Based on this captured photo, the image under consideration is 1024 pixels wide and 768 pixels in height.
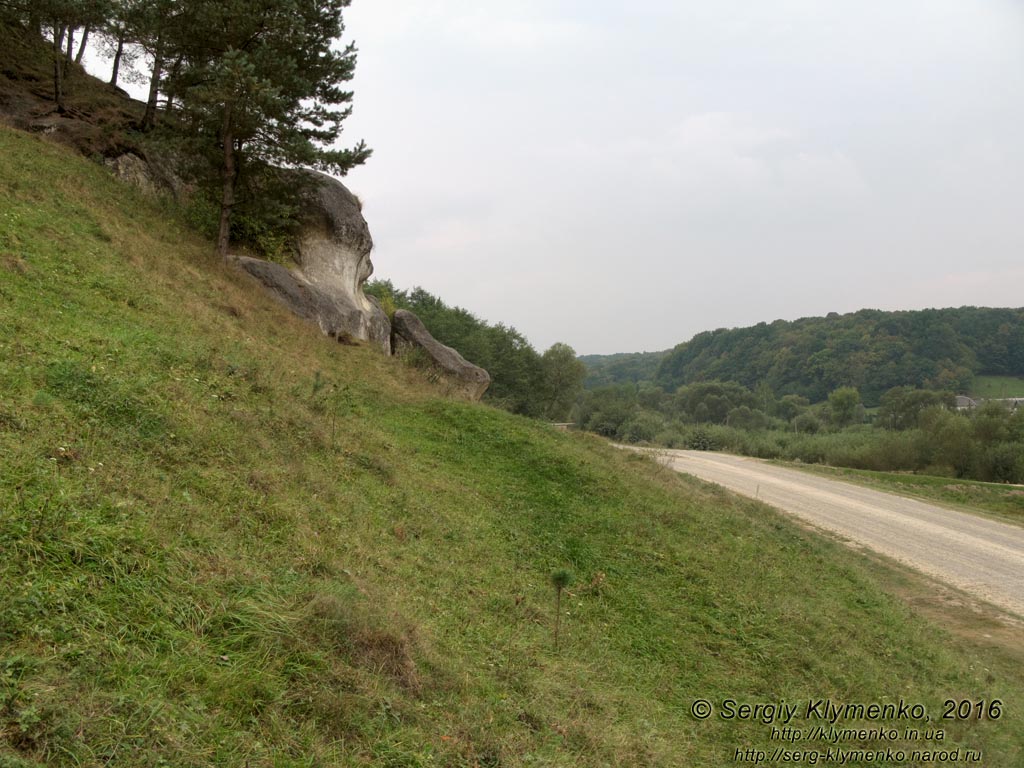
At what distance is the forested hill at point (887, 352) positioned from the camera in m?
81.5

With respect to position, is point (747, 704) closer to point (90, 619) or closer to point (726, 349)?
point (90, 619)

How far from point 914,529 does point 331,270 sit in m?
19.9

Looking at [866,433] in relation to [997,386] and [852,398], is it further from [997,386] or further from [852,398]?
[997,386]

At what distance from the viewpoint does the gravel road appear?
12.7m

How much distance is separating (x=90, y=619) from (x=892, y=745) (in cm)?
680

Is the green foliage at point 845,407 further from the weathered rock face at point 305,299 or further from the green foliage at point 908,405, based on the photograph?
the weathered rock face at point 305,299

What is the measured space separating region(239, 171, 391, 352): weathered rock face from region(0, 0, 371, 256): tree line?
1474 millimetres

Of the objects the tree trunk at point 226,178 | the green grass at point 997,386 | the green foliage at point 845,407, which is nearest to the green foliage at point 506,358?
the tree trunk at point 226,178

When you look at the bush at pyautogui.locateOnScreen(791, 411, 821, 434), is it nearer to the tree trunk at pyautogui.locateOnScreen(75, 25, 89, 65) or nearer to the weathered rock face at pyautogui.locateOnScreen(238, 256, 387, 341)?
the weathered rock face at pyautogui.locateOnScreen(238, 256, 387, 341)

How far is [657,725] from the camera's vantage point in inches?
203

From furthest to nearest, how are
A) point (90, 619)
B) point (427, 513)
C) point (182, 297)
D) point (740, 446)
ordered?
point (740, 446) → point (182, 297) → point (427, 513) → point (90, 619)

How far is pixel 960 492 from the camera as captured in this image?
23984 mm

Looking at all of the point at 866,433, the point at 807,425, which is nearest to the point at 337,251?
the point at 866,433

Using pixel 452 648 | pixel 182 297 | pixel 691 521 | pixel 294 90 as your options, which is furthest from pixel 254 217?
pixel 452 648
